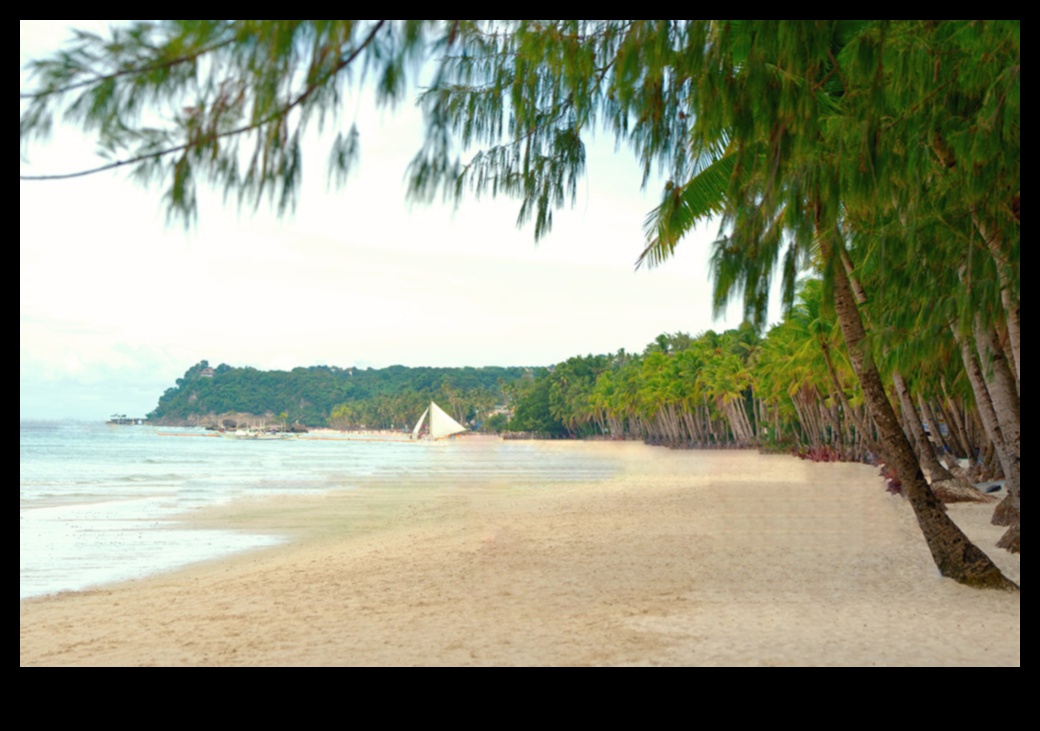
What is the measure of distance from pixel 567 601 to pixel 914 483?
140 inches

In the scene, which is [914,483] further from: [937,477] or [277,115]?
[937,477]

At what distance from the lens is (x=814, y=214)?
15.6ft

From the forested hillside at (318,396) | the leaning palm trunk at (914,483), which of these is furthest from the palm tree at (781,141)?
the forested hillside at (318,396)

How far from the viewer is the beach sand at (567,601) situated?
6.38 m

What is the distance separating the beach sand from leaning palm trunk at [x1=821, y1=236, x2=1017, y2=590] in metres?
0.24

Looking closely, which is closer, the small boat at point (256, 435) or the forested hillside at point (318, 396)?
the small boat at point (256, 435)

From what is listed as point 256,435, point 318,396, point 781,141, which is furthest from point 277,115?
point 318,396

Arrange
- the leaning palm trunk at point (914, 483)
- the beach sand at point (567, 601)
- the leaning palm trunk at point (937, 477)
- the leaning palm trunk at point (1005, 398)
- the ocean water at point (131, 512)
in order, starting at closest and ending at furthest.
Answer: the beach sand at point (567, 601) < the leaning palm trunk at point (914, 483) < the leaning palm trunk at point (1005, 398) < the ocean water at point (131, 512) < the leaning palm trunk at point (937, 477)

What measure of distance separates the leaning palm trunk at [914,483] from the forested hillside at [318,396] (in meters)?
157

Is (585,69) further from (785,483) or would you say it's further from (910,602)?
(785,483)

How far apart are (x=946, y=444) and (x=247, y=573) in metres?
28.0

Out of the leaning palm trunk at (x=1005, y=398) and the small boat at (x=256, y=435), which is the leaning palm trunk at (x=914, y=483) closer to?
the leaning palm trunk at (x=1005, y=398)
